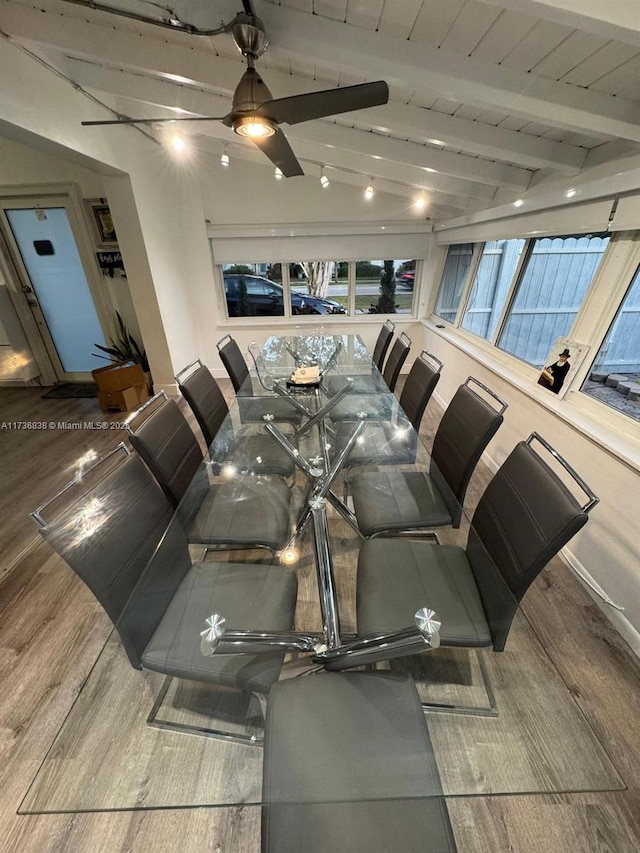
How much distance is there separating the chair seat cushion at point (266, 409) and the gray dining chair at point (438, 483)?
769 mm

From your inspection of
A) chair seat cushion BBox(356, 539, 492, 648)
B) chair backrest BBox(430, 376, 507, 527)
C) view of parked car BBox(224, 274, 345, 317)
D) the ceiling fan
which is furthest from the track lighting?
chair seat cushion BBox(356, 539, 492, 648)

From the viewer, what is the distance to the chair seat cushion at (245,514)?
146 centimetres

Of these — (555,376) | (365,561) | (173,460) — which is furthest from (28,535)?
(555,376)

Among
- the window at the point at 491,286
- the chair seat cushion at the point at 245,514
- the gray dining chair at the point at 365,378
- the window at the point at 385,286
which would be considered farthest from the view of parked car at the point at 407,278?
the chair seat cushion at the point at 245,514

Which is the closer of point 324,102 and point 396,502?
point 324,102

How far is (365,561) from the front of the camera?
131cm

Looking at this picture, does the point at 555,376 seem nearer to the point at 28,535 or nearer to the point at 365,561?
the point at 365,561

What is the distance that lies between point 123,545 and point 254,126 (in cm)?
168

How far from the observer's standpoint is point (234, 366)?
277 cm

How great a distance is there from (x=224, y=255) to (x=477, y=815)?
16.3ft

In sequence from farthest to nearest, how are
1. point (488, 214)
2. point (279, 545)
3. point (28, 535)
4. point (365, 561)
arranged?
point (488, 214)
point (28, 535)
point (279, 545)
point (365, 561)

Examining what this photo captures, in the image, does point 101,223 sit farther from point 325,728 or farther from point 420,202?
point 325,728

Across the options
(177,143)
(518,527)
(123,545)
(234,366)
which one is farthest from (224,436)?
(177,143)

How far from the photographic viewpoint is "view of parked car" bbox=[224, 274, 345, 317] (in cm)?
462
